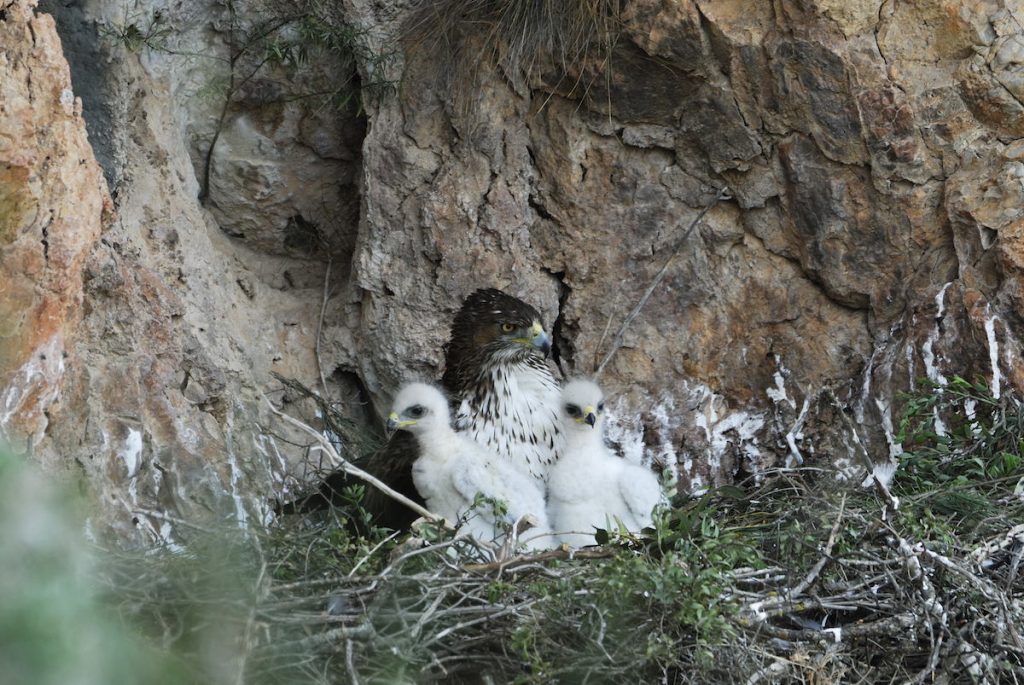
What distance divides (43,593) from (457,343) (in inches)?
164

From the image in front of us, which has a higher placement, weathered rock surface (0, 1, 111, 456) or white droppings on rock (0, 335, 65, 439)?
weathered rock surface (0, 1, 111, 456)

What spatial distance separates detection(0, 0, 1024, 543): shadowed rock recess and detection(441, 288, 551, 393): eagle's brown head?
43cm

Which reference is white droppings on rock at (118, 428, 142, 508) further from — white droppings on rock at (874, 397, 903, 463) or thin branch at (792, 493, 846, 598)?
white droppings on rock at (874, 397, 903, 463)

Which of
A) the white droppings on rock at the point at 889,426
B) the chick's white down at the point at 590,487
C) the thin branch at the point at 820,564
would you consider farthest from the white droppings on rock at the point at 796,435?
the thin branch at the point at 820,564

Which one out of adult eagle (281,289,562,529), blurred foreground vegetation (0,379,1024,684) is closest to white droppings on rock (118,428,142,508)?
adult eagle (281,289,562,529)

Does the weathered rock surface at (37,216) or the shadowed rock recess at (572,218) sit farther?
the shadowed rock recess at (572,218)

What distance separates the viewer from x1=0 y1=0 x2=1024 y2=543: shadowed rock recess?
16.5 ft

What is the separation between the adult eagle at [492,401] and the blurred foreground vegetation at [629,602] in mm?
753

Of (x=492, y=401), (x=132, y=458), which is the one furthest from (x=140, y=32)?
(x=492, y=401)

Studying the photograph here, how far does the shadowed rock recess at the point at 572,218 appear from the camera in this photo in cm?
502

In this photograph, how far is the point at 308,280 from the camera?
5.95 m

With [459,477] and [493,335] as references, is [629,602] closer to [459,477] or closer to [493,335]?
[459,477]

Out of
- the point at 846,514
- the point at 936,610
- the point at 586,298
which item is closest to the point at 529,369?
the point at 586,298

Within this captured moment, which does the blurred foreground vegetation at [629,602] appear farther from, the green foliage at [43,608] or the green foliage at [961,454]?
the green foliage at [43,608]
